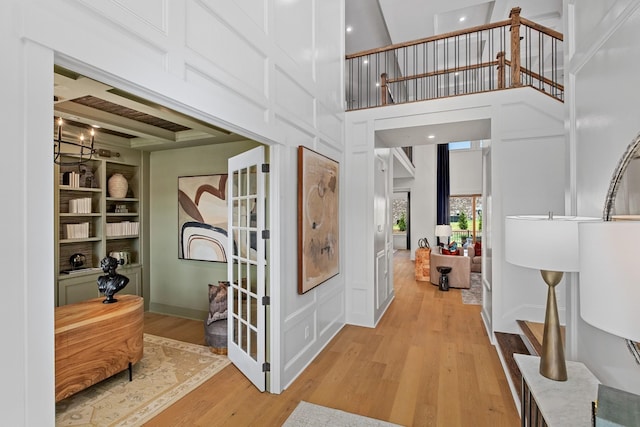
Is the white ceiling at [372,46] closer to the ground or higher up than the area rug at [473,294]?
higher up

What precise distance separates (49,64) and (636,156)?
7.38ft

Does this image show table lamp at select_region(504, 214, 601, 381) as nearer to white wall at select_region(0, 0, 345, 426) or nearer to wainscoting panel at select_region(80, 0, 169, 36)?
white wall at select_region(0, 0, 345, 426)

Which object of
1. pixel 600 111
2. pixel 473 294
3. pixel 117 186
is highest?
pixel 600 111

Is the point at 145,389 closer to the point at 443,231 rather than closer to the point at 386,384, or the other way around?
the point at 386,384

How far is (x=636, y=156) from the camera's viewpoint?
121 centimetres

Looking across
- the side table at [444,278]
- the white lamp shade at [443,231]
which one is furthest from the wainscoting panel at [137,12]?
the white lamp shade at [443,231]

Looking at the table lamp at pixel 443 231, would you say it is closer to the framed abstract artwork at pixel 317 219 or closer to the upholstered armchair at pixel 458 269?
the upholstered armchair at pixel 458 269

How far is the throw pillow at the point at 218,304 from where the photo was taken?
3502mm

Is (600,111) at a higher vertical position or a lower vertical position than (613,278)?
higher

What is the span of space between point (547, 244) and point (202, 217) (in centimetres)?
405

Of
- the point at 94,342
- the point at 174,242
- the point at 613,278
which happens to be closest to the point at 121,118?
the point at 174,242

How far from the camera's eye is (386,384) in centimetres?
281

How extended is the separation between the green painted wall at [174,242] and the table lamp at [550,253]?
3583 mm

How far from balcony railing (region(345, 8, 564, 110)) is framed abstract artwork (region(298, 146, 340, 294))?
1.85 metres
